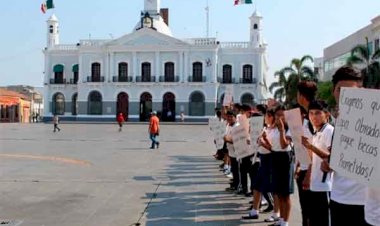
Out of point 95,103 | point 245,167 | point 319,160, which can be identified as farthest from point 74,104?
point 319,160

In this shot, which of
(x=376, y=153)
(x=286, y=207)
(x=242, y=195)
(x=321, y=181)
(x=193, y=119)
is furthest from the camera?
(x=193, y=119)

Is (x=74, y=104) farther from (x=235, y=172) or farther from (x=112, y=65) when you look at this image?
(x=235, y=172)

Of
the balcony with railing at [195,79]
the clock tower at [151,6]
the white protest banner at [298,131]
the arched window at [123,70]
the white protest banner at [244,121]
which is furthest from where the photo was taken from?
the clock tower at [151,6]

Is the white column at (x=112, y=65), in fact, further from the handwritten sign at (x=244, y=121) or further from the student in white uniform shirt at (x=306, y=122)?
the student in white uniform shirt at (x=306, y=122)

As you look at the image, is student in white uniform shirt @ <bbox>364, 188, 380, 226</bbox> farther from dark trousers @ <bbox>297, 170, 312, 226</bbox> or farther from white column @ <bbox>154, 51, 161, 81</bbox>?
white column @ <bbox>154, 51, 161, 81</bbox>

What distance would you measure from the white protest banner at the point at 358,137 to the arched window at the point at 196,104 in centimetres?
6441

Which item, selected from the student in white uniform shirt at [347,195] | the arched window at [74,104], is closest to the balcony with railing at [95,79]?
the arched window at [74,104]

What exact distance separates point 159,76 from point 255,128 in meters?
61.5

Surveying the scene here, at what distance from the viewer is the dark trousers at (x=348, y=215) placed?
14.3 feet

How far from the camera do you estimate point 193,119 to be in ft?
222

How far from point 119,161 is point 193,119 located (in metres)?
50.2

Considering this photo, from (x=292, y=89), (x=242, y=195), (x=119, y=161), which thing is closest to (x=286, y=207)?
(x=242, y=195)

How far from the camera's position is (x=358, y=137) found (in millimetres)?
3771

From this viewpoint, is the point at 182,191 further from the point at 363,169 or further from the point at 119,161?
the point at 363,169
